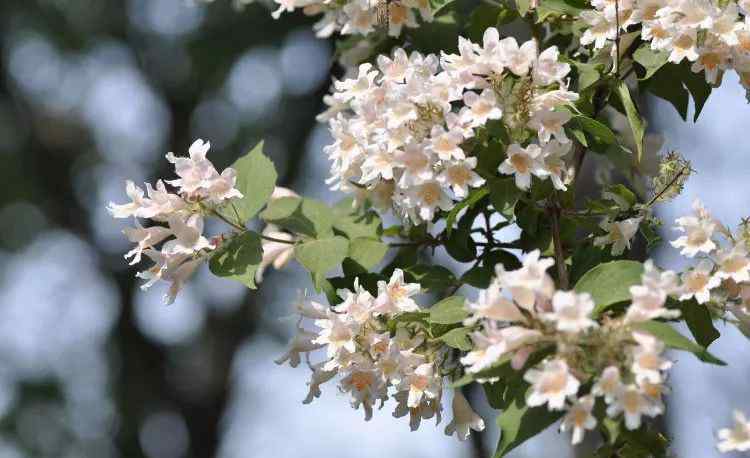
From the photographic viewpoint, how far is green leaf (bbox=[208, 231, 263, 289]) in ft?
7.05

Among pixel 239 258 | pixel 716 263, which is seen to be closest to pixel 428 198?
pixel 239 258

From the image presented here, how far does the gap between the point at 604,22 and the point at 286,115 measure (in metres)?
6.72

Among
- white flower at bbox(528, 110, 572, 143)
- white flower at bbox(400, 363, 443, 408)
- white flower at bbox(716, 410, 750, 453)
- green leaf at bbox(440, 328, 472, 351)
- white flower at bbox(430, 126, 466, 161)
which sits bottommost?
white flower at bbox(400, 363, 443, 408)

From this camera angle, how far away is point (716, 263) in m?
1.94

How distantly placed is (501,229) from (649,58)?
486 mm

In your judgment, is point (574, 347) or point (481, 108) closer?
point (574, 347)

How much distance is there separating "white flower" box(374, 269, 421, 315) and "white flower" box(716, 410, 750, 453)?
0.62 metres

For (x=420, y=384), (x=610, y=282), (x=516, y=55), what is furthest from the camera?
(x=420, y=384)

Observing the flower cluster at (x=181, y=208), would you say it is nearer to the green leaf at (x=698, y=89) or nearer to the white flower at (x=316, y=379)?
the white flower at (x=316, y=379)

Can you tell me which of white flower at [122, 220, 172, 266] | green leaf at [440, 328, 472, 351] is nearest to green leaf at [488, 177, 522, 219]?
green leaf at [440, 328, 472, 351]

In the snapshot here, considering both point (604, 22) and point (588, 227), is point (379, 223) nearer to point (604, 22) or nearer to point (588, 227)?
point (588, 227)

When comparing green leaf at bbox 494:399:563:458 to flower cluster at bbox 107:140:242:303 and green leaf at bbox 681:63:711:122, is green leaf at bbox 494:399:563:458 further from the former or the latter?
green leaf at bbox 681:63:711:122

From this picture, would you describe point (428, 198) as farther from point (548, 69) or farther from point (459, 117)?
point (548, 69)

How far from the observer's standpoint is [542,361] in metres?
1.69
